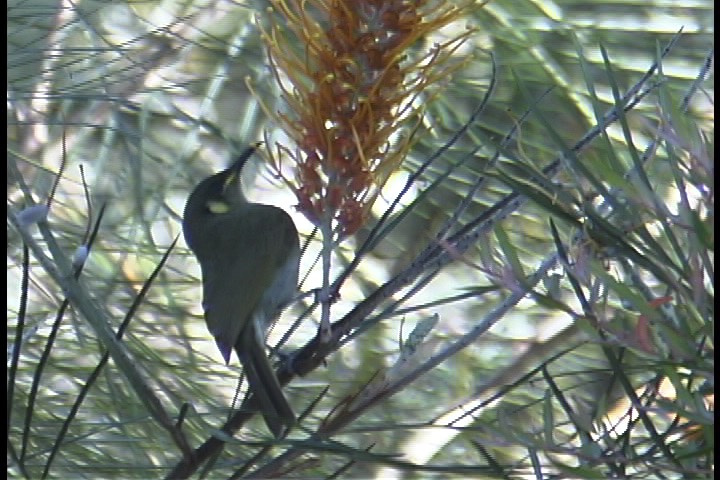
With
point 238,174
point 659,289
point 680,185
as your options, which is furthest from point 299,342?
point 680,185

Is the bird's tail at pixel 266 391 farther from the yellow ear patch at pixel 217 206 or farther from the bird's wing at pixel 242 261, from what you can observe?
the yellow ear patch at pixel 217 206

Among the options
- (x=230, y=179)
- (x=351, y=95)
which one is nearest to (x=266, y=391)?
(x=351, y=95)

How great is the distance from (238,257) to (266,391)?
761 millimetres

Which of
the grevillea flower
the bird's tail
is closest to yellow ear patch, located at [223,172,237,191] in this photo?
the bird's tail


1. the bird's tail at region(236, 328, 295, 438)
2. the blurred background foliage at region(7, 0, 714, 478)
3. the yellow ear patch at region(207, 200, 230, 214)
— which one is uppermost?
the yellow ear patch at region(207, 200, 230, 214)

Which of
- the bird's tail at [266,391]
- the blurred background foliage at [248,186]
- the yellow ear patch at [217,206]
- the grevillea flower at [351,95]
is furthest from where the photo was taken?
the yellow ear patch at [217,206]

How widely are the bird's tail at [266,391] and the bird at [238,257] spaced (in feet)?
0.28

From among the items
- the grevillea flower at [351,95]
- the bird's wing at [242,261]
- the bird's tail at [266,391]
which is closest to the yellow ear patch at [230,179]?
the bird's wing at [242,261]

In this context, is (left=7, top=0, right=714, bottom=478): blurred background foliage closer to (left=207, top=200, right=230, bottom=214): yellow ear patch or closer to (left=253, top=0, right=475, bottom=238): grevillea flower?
(left=207, top=200, right=230, bottom=214): yellow ear patch

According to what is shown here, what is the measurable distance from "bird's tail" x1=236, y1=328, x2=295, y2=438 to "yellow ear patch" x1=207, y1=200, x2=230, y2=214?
42 cm

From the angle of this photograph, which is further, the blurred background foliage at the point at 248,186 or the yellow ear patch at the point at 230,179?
the yellow ear patch at the point at 230,179

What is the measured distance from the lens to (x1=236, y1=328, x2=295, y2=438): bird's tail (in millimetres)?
1126

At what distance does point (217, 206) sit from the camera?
203 cm

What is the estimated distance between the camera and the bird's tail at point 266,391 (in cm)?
113
